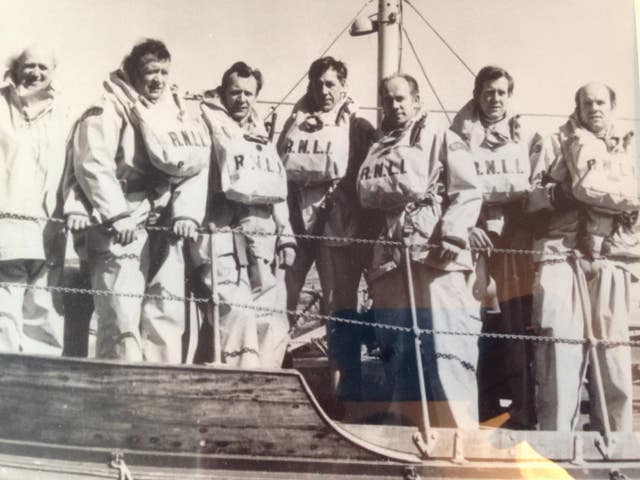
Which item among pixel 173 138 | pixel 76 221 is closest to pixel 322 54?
pixel 173 138

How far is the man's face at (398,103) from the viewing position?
1.35m

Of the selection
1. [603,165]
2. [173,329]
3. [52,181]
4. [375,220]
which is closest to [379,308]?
[375,220]

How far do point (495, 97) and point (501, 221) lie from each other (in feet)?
0.73

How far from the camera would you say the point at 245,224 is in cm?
135

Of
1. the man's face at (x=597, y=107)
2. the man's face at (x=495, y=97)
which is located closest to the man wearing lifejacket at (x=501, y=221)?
the man's face at (x=495, y=97)

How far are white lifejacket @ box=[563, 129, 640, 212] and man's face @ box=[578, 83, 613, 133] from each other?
0.07 feet

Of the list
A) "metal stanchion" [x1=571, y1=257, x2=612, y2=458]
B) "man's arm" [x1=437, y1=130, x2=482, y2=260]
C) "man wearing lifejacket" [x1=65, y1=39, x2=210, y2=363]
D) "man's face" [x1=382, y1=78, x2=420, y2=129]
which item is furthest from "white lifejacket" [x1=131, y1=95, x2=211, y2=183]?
"metal stanchion" [x1=571, y1=257, x2=612, y2=458]

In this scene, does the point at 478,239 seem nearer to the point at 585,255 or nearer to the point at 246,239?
the point at 585,255

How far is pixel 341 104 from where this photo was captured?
1373 mm

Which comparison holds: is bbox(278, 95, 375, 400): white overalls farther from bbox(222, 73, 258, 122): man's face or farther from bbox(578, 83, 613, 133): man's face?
bbox(578, 83, 613, 133): man's face

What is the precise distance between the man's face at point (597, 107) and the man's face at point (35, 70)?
94cm

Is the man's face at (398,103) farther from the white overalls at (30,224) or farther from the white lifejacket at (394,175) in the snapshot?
the white overalls at (30,224)

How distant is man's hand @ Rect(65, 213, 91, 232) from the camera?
130 centimetres

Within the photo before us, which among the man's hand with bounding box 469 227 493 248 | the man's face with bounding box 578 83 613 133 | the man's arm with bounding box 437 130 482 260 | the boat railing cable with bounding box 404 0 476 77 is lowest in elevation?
the man's hand with bounding box 469 227 493 248
